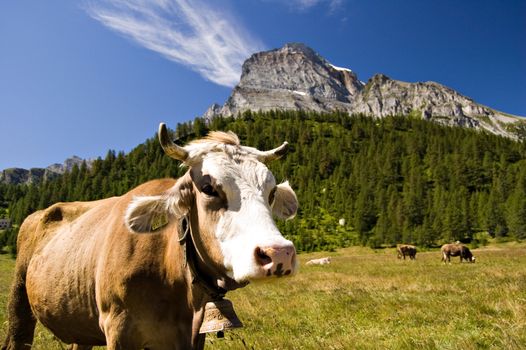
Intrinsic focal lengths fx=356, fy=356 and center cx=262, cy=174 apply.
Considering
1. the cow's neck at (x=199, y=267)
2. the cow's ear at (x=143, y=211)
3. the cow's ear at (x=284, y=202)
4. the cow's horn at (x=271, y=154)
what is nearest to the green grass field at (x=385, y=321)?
the cow's ear at (x=284, y=202)

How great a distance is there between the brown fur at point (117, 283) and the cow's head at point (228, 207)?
9 centimetres

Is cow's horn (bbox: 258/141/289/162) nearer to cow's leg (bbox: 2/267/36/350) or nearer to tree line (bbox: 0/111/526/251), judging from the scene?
cow's leg (bbox: 2/267/36/350)

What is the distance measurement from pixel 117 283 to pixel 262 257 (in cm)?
192

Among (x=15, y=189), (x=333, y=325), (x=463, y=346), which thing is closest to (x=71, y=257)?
(x=463, y=346)

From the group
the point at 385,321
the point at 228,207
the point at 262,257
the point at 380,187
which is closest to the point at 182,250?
the point at 228,207

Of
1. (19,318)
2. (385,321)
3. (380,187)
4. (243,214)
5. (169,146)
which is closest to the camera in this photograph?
(243,214)

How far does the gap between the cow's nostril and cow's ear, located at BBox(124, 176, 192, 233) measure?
3.88 ft

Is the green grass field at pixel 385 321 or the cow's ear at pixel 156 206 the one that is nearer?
the cow's ear at pixel 156 206

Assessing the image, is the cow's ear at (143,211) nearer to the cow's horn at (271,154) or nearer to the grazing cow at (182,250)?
the grazing cow at (182,250)

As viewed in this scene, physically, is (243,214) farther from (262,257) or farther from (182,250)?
(182,250)

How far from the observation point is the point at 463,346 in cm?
532

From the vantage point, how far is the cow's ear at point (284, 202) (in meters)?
4.34

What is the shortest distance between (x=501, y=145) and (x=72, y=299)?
692 feet

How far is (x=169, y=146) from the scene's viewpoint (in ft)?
11.7
